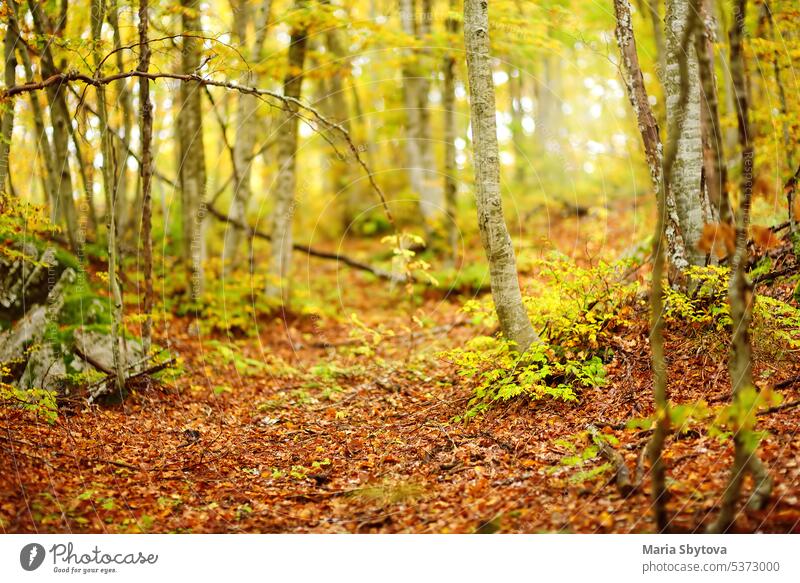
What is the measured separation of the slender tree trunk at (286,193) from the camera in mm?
11234

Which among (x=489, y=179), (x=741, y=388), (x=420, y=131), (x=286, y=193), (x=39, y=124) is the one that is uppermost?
(x=420, y=131)

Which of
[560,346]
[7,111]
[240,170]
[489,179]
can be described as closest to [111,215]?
[7,111]

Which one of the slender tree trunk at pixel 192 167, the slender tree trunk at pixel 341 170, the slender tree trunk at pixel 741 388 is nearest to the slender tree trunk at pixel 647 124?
the slender tree trunk at pixel 741 388

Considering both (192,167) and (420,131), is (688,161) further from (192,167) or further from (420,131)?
(192,167)

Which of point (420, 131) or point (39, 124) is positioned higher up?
point (420, 131)

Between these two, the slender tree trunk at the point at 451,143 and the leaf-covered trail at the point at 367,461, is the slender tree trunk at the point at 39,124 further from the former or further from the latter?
the slender tree trunk at the point at 451,143

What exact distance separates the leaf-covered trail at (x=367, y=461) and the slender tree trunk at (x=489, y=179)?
1.06 meters

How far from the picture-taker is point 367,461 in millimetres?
6023

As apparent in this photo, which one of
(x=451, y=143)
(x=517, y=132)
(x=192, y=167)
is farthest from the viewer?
(x=517, y=132)

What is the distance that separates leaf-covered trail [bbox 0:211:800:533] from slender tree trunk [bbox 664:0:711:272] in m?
1.20

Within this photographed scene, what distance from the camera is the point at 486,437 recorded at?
19.7 ft

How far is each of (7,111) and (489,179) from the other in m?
5.90

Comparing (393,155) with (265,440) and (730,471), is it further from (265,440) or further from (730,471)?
(730,471)
